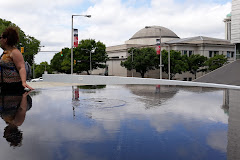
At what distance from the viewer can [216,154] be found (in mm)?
2949

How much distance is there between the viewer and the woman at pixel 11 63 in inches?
205

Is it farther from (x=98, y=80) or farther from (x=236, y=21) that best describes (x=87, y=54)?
(x=98, y=80)

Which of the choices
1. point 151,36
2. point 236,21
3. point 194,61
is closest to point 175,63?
point 194,61

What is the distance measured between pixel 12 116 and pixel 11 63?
121 centimetres

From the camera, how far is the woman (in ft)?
17.1

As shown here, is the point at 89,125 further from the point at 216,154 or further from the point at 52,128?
the point at 216,154

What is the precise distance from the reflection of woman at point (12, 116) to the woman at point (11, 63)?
1.33ft

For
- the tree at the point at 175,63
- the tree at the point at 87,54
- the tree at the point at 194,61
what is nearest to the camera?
the tree at the point at 175,63

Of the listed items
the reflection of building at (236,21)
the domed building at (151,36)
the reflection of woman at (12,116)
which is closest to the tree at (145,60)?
the domed building at (151,36)

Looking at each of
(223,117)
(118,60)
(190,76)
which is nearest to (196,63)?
(190,76)

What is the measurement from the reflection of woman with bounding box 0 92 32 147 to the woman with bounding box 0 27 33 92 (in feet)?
1.33

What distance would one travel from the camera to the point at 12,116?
4.70 m

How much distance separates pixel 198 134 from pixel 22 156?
92.7 inches

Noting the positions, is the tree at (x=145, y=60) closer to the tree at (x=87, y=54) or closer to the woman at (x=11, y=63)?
the tree at (x=87, y=54)
